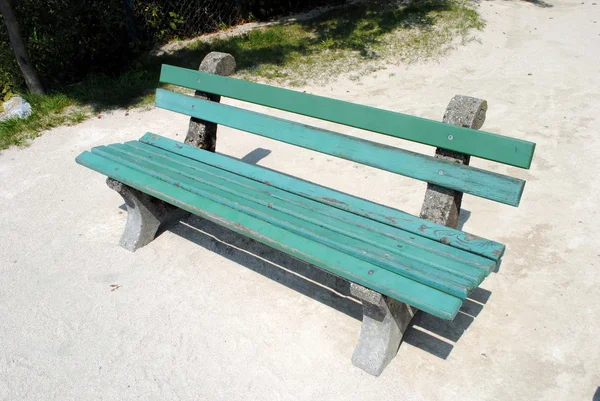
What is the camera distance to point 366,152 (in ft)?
10.5

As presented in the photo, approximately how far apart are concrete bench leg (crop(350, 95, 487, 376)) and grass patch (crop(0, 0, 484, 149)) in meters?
4.04

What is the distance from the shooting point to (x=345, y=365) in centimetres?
306

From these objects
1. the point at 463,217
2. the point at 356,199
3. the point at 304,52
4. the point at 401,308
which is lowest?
the point at 463,217

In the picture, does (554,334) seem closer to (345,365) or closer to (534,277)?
(534,277)

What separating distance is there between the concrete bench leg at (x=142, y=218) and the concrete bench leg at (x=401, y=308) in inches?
73.4

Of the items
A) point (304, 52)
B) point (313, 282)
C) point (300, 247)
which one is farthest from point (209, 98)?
point (304, 52)

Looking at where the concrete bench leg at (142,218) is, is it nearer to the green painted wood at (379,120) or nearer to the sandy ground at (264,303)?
the sandy ground at (264,303)

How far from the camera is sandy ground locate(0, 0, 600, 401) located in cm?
298

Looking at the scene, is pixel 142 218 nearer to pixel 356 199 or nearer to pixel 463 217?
pixel 356 199

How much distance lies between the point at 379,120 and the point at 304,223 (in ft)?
2.36

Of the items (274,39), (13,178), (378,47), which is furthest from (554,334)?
(274,39)

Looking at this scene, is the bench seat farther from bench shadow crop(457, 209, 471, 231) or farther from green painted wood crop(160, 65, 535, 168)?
bench shadow crop(457, 209, 471, 231)

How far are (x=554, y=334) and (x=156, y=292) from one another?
2.49m

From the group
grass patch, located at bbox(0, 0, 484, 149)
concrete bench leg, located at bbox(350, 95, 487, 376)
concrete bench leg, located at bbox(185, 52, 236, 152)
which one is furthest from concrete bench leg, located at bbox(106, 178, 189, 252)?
grass patch, located at bbox(0, 0, 484, 149)
